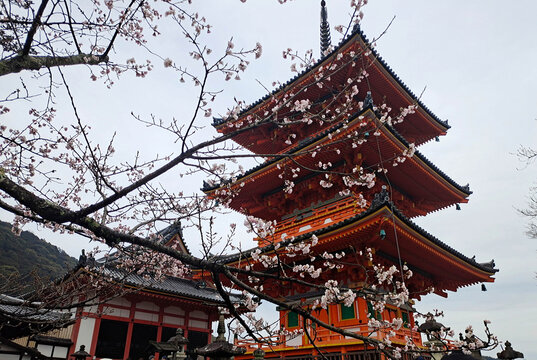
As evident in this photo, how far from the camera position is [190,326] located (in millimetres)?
17891

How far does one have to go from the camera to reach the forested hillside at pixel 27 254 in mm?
35150

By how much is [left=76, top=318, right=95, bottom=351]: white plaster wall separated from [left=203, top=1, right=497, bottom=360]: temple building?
6.81 meters

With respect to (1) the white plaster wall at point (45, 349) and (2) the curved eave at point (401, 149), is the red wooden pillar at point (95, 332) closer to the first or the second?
(1) the white plaster wall at point (45, 349)

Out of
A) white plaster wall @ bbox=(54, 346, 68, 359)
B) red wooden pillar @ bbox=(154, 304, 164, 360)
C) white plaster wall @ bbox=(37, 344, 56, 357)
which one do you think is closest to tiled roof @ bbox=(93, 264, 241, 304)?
red wooden pillar @ bbox=(154, 304, 164, 360)

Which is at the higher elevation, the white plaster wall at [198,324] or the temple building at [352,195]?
the temple building at [352,195]

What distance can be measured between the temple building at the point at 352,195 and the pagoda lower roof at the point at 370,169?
4 cm

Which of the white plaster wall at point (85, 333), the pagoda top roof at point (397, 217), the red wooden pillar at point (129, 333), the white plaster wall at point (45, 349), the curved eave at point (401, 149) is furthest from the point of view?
the red wooden pillar at point (129, 333)

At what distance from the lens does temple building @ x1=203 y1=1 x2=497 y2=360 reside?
978cm

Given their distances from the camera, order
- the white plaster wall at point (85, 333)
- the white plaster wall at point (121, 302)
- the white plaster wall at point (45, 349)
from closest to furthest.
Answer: the white plaster wall at point (45, 349), the white plaster wall at point (85, 333), the white plaster wall at point (121, 302)

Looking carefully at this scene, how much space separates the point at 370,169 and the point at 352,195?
1515 mm

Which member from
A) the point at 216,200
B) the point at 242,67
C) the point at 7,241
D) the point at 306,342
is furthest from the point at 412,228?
the point at 7,241

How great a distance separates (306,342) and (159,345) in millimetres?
4485

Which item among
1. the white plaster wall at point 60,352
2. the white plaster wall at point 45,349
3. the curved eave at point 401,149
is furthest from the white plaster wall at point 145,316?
the curved eave at point 401,149

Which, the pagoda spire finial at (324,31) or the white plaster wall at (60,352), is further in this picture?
the pagoda spire finial at (324,31)
